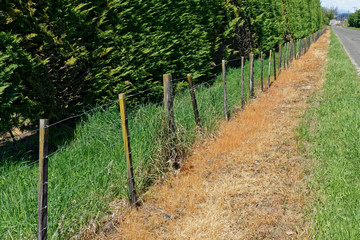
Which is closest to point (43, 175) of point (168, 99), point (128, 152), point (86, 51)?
point (128, 152)

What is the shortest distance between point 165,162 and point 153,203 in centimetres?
81

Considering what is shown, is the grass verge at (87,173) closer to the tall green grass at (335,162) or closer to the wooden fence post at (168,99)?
the wooden fence post at (168,99)

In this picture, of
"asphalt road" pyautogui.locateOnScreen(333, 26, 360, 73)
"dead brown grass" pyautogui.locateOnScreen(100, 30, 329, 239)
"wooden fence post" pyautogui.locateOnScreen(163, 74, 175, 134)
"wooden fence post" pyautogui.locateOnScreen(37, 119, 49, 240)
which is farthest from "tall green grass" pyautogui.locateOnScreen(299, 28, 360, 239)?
"asphalt road" pyautogui.locateOnScreen(333, 26, 360, 73)

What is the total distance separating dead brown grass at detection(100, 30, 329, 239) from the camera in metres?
3.33

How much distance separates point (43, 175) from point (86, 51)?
3071 millimetres

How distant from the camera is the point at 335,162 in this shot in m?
4.33

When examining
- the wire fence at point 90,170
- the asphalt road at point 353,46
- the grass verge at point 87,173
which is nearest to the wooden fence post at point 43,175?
the wire fence at point 90,170

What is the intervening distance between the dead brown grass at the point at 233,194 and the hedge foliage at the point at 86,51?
2.18 metres

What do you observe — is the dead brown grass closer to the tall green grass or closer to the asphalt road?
the tall green grass

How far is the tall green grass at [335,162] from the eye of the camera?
306 centimetres

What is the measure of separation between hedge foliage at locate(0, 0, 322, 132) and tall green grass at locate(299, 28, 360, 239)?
3534 millimetres

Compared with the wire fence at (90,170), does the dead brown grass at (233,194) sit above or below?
below

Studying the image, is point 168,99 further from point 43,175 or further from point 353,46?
point 353,46

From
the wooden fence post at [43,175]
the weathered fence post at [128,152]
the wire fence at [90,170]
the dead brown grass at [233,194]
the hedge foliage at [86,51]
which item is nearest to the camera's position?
the wooden fence post at [43,175]
